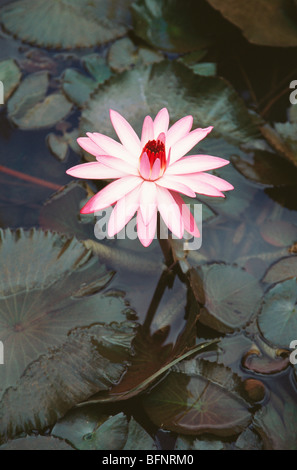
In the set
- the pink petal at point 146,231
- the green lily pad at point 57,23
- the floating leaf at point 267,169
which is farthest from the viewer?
the green lily pad at point 57,23

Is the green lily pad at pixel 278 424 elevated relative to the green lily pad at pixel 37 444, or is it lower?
elevated

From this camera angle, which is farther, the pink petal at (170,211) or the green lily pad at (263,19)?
the green lily pad at (263,19)

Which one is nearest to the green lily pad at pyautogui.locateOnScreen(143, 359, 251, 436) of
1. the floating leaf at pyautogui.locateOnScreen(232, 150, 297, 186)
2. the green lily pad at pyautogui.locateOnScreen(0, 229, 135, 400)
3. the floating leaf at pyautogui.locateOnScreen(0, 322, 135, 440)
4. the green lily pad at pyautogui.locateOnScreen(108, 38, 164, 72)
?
the floating leaf at pyautogui.locateOnScreen(0, 322, 135, 440)

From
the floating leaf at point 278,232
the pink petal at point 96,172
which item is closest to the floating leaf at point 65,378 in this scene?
the pink petal at point 96,172

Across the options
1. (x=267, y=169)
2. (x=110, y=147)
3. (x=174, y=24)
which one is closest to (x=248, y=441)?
(x=110, y=147)

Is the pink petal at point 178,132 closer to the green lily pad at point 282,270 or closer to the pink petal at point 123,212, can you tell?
the pink petal at point 123,212

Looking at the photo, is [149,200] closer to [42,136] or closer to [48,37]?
[42,136]

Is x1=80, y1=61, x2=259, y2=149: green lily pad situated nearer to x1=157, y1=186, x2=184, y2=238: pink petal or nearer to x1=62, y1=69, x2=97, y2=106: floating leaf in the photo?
x1=62, y1=69, x2=97, y2=106: floating leaf
